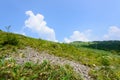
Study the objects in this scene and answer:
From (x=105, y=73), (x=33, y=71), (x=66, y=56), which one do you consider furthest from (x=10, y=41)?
(x=105, y=73)

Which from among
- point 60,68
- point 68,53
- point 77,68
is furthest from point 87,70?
point 68,53

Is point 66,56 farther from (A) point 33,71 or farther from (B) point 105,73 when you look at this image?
(A) point 33,71

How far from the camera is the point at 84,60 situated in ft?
58.0

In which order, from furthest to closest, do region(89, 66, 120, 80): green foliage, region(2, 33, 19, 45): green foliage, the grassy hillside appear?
region(2, 33, 19, 45): green foliage
region(89, 66, 120, 80): green foliage
the grassy hillside

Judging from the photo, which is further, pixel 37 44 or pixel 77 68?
pixel 37 44

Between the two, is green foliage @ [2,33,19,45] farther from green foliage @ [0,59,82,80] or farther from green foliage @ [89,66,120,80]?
green foliage @ [89,66,120,80]

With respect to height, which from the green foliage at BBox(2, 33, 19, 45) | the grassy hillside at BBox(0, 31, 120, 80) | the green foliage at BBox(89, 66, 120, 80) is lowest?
the green foliage at BBox(89, 66, 120, 80)

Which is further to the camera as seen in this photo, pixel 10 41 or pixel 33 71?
pixel 10 41

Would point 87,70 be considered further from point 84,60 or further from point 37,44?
point 37,44

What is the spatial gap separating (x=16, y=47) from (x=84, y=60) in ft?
11.4

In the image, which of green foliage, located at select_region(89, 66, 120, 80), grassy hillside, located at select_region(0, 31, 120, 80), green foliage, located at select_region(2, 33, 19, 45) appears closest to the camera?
grassy hillside, located at select_region(0, 31, 120, 80)

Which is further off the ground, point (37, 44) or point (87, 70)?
point (37, 44)

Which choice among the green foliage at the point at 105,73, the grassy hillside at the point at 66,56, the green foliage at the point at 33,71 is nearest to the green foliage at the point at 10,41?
the grassy hillside at the point at 66,56

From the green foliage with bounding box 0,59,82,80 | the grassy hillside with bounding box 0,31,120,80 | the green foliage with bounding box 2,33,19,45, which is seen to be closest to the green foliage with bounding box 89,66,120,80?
the grassy hillside with bounding box 0,31,120,80
